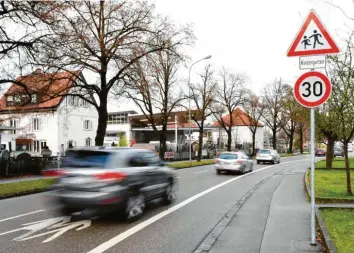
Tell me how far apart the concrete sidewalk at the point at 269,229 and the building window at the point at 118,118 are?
203ft

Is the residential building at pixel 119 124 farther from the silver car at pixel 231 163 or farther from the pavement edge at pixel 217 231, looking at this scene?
the pavement edge at pixel 217 231

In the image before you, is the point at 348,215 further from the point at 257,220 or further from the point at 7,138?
the point at 7,138

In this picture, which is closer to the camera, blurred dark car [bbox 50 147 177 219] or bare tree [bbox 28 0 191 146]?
blurred dark car [bbox 50 147 177 219]

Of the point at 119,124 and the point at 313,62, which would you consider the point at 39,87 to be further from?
the point at 119,124

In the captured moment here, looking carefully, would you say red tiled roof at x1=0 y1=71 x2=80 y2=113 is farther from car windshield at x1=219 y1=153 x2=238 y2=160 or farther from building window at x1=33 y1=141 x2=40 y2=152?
building window at x1=33 y1=141 x2=40 y2=152

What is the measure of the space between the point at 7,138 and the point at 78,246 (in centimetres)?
3626

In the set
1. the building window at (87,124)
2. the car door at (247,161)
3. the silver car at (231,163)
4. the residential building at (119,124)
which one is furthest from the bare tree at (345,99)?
the residential building at (119,124)

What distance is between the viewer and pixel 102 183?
7988 millimetres

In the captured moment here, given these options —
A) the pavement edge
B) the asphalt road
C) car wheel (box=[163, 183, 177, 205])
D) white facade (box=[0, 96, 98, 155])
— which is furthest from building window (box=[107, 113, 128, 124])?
the pavement edge

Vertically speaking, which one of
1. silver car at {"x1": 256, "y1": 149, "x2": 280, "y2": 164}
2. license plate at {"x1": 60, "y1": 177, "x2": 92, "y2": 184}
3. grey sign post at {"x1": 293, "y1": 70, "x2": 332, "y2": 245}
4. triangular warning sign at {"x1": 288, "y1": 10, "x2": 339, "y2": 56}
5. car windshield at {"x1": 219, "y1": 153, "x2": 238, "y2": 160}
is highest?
triangular warning sign at {"x1": 288, "y1": 10, "x2": 339, "y2": 56}

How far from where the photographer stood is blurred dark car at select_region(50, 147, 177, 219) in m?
7.98

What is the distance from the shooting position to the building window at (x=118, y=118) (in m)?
72.6

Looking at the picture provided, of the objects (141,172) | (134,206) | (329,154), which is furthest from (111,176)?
(329,154)

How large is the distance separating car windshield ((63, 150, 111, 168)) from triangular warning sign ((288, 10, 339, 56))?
4.46 meters
